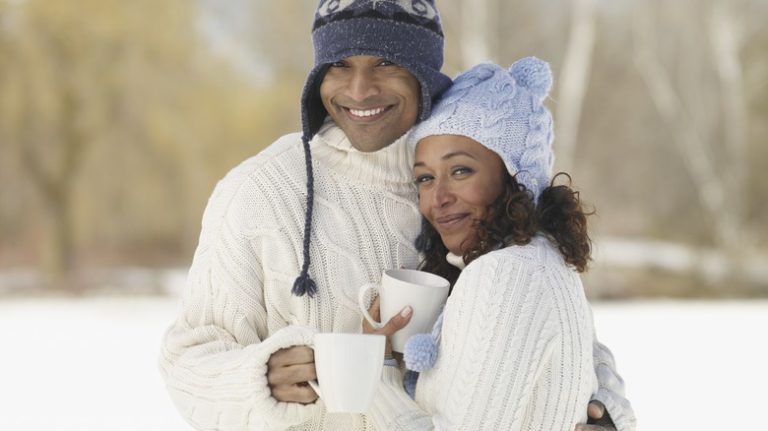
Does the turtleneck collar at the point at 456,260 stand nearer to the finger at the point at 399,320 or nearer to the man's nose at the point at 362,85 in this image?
the finger at the point at 399,320

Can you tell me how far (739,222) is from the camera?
959 cm

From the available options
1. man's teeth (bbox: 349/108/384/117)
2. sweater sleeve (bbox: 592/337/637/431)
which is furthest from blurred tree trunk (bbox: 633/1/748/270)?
man's teeth (bbox: 349/108/384/117)

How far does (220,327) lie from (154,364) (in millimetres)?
4083

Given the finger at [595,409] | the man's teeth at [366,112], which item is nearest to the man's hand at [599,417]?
the finger at [595,409]

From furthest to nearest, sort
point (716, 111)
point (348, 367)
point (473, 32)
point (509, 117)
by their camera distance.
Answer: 1. point (716, 111)
2. point (473, 32)
3. point (509, 117)
4. point (348, 367)

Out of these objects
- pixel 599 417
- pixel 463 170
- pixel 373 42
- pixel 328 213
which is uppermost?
pixel 373 42

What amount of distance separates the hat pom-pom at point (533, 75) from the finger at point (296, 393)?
2.48ft

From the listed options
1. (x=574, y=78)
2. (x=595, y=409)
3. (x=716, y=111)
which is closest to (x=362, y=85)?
(x=595, y=409)

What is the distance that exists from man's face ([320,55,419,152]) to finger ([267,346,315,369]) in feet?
1.78

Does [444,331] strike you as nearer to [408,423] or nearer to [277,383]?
[408,423]

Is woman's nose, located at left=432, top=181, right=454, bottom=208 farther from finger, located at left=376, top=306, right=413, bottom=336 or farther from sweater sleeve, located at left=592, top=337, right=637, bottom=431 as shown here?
sweater sleeve, located at left=592, top=337, right=637, bottom=431

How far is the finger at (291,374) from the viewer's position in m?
1.41

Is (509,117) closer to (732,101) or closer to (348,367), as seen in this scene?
(348,367)

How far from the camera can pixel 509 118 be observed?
164cm
